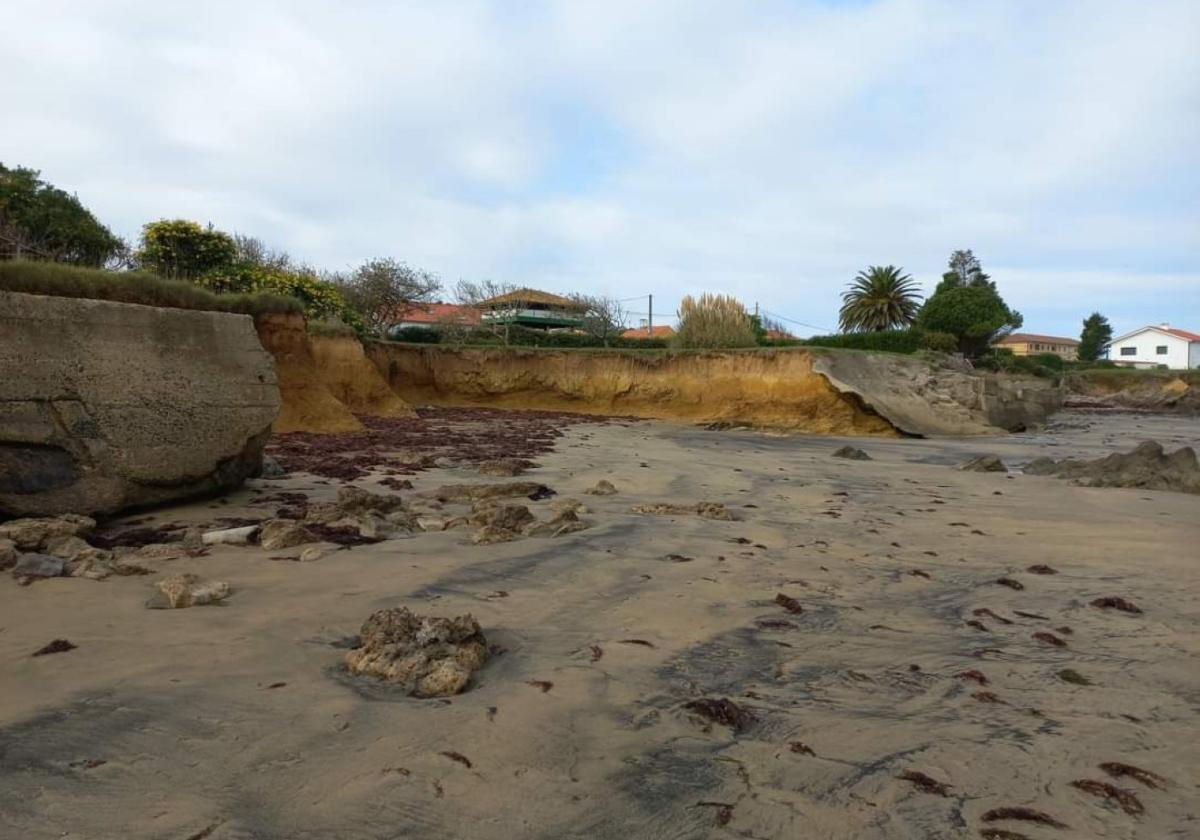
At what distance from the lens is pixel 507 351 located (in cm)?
2698

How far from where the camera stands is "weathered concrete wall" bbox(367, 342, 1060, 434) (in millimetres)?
20016

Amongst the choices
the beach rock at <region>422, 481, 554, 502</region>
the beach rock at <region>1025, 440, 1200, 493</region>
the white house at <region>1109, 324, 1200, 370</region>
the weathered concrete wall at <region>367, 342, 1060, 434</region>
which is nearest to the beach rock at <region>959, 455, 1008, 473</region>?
the beach rock at <region>1025, 440, 1200, 493</region>

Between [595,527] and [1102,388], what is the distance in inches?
1980

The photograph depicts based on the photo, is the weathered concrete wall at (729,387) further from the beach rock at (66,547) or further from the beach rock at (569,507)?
the beach rock at (66,547)

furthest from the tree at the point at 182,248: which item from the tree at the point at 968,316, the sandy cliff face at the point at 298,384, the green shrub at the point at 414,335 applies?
the tree at the point at 968,316

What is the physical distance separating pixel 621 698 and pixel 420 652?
32.1 inches

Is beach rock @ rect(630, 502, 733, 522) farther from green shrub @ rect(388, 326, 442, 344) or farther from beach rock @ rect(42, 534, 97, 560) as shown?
green shrub @ rect(388, 326, 442, 344)

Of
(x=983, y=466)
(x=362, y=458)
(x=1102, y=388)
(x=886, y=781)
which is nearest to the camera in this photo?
(x=886, y=781)

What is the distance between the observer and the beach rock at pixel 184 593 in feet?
11.4

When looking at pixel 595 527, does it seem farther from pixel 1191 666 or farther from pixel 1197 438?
pixel 1197 438

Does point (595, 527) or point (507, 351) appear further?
point (507, 351)

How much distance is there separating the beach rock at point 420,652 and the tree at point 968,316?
43.4 metres

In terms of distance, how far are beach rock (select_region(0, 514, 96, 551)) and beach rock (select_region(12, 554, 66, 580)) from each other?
1.58ft

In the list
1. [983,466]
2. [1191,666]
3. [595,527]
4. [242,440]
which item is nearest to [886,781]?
[1191,666]
